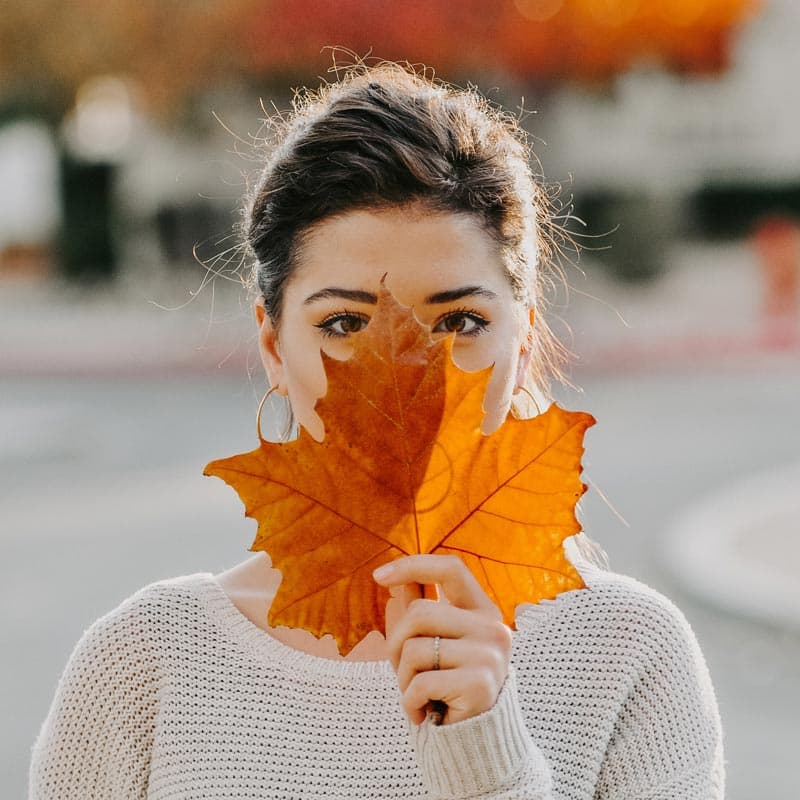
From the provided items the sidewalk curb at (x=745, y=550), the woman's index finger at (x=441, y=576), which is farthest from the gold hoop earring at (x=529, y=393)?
the sidewalk curb at (x=745, y=550)

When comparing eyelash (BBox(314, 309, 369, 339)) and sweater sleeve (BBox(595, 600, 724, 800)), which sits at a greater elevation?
eyelash (BBox(314, 309, 369, 339))

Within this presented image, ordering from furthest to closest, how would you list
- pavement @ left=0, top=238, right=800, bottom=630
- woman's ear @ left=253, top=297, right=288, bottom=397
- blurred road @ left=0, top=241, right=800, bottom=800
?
pavement @ left=0, top=238, right=800, bottom=630
blurred road @ left=0, top=241, right=800, bottom=800
woman's ear @ left=253, top=297, right=288, bottom=397

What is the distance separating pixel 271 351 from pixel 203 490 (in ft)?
28.0

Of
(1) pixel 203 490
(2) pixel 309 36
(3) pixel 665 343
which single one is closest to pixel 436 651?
(1) pixel 203 490

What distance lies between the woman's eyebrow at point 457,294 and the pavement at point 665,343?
14.9ft

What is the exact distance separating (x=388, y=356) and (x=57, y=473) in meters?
10.5

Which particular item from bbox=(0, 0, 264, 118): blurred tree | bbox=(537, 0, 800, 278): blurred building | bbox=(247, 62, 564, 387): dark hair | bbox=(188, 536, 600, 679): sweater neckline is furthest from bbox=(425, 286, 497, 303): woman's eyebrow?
bbox=(537, 0, 800, 278): blurred building

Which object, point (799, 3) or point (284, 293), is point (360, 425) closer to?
point (284, 293)

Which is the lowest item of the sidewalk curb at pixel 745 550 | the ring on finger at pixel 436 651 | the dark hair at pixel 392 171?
the ring on finger at pixel 436 651

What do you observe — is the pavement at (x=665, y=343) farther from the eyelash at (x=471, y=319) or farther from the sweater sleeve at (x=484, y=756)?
the sweater sleeve at (x=484, y=756)

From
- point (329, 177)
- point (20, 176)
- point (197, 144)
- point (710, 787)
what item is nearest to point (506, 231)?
point (329, 177)

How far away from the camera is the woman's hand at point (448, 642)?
4.73ft

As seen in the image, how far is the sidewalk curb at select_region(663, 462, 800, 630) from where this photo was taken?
623cm

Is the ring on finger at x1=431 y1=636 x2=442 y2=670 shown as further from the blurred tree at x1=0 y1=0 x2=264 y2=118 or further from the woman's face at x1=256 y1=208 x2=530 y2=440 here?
the blurred tree at x1=0 y1=0 x2=264 y2=118
